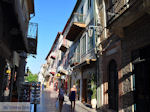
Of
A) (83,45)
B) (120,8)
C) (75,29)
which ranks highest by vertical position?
(75,29)

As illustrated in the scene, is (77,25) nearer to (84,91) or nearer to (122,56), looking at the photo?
(84,91)

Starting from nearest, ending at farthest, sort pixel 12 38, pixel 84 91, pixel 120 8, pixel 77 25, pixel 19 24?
pixel 19 24 → pixel 120 8 → pixel 12 38 → pixel 84 91 → pixel 77 25

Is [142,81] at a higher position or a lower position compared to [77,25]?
lower

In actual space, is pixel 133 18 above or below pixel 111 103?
above

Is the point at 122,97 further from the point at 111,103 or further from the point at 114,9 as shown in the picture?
the point at 114,9

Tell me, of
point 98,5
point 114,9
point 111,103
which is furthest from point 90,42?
point 111,103

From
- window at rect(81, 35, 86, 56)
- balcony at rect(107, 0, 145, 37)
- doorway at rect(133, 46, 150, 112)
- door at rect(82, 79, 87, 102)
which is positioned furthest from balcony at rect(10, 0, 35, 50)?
door at rect(82, 79, 87, 102)

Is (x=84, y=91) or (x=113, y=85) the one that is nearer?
(x=113, y=85)

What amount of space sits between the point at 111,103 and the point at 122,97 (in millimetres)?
1582

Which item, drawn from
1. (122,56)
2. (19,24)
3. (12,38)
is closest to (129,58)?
(122,56)

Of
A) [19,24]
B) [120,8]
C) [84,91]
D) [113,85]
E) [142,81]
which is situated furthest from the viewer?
[84,91]

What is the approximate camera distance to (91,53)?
12.9 meters

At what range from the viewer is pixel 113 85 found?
903 centimetres

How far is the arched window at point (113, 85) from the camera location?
8.71 m
